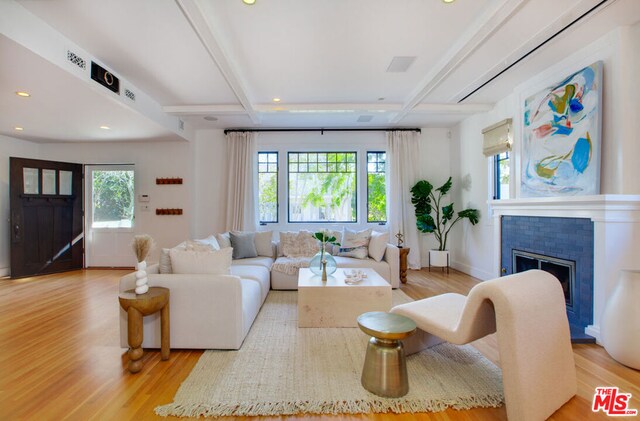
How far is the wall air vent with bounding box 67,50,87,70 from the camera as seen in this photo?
2818 mm

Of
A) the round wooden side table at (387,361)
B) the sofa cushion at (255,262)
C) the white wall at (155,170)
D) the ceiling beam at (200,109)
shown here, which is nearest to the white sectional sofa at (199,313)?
the round wooden side table at (387,361)

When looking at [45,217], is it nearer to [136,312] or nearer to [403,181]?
[136,312]

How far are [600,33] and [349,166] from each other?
→ 12.9 ft

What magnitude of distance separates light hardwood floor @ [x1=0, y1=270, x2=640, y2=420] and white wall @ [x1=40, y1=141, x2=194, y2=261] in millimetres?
2274

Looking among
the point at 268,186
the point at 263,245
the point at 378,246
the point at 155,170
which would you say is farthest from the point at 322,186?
the point at 155,170

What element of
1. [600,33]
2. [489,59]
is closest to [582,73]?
[600,33]

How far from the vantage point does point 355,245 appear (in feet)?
15.4

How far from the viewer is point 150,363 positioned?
229 centimetres

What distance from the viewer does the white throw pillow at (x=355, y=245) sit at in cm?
461

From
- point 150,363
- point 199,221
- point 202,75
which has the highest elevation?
point 202,75

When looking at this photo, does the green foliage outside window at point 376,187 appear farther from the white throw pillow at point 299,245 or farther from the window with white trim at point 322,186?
the white throw pillow at point 299,245

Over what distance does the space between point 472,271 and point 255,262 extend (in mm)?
3665

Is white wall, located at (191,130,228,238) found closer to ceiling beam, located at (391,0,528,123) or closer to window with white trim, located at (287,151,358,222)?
window with white trim, located at (287,151,358,222)

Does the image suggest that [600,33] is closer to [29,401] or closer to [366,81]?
[366,81]
